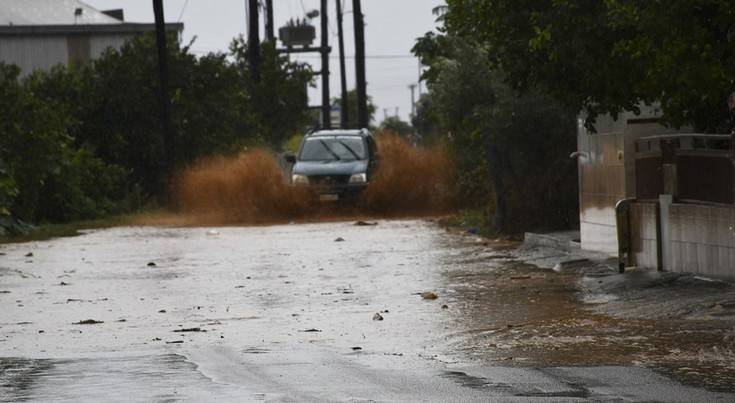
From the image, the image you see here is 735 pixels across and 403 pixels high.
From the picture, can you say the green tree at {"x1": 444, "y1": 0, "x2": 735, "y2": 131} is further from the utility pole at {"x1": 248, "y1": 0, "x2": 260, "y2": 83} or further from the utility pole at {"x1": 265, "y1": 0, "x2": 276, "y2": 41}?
the utility pole at {"x1": 265, "y1": 0, "x2": 276, "y2": 41}

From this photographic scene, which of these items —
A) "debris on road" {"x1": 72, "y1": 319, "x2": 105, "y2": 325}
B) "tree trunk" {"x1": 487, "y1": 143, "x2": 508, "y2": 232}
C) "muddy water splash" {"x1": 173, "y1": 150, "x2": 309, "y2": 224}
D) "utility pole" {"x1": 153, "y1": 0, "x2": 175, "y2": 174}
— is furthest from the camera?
"utility pole" {"x1": 153, "y1": 0, "x2": 175, "y2": 174}

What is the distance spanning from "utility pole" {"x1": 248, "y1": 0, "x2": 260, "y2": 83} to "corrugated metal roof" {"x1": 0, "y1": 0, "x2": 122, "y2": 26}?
17.3m

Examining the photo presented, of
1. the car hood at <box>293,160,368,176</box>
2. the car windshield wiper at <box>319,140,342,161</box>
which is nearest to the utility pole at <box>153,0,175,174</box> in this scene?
the car windshield wiper at <box>319,140,342,161</box>

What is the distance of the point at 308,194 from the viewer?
38.7 m

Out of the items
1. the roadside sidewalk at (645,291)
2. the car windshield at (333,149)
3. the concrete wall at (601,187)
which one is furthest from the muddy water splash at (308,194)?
the roadside sidewalk at (645,291)

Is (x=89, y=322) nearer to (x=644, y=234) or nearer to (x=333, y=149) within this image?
(x=644, y=234)

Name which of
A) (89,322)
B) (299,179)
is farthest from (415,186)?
(89,322)

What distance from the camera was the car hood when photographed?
128ft

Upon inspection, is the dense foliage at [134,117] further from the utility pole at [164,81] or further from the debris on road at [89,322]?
the debris on road at [89,322]

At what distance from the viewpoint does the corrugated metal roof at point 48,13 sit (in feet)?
260

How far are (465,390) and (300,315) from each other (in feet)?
18.7

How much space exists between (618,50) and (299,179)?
23118mm

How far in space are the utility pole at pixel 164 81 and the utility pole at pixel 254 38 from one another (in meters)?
10.4

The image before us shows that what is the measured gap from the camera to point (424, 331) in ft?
46.0
